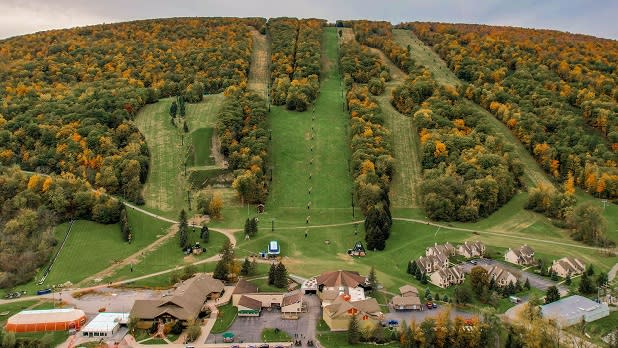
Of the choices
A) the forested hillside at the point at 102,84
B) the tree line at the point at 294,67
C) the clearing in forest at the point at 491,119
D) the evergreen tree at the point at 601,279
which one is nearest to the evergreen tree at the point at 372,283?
the evergreen tree at the point at 601,279

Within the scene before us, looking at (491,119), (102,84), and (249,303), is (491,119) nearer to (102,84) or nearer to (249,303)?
(249,303)

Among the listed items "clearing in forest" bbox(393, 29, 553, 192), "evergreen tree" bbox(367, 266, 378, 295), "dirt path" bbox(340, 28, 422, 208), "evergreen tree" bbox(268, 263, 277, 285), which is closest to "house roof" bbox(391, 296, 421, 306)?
"evergreen tree" bbox(367, 266, 378, 295)

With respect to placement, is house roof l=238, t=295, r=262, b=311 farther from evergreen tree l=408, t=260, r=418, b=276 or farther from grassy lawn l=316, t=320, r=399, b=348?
evergreen tree l=408, t=260, r=418, b=276

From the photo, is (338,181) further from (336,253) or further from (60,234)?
(60,234)

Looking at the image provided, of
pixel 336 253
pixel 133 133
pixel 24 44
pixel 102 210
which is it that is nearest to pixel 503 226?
pixel 336 253

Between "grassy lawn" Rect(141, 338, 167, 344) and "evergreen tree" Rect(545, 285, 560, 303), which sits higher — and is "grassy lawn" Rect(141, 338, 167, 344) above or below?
below

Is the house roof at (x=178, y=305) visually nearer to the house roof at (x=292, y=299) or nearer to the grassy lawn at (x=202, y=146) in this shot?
the house roof at (x=292, y=299)
